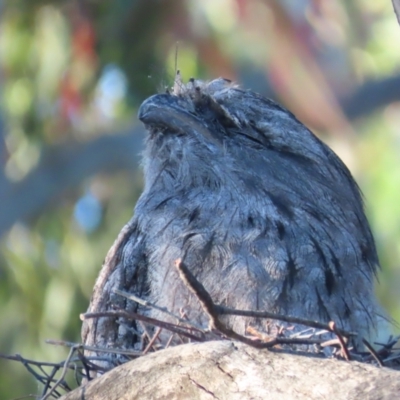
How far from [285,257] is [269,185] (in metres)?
0.62

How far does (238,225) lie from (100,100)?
10081 mm

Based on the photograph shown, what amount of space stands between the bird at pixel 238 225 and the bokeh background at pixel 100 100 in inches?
255

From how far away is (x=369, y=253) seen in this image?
15.1ft

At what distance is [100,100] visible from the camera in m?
13.9

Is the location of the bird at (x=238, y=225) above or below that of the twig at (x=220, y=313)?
above

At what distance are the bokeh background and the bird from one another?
646 centimetres

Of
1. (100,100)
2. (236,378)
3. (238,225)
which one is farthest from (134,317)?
(100,100)

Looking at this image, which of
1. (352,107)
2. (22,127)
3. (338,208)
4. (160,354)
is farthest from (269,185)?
(22,127)

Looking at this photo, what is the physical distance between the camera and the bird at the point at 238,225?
3932 mm

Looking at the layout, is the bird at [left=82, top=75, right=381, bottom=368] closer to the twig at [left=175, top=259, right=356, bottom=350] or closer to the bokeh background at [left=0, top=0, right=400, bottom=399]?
the twig at [left=175, top=259, right=356, bottom=350]

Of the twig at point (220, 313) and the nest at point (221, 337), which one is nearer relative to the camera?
the twig at point (220, 313)

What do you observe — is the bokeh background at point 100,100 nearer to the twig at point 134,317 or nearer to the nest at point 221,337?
the nest at point 221,337

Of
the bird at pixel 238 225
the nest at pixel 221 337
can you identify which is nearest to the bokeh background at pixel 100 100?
the bird at pixel 238 225

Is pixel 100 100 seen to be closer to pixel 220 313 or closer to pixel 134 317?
pixel 134 317
